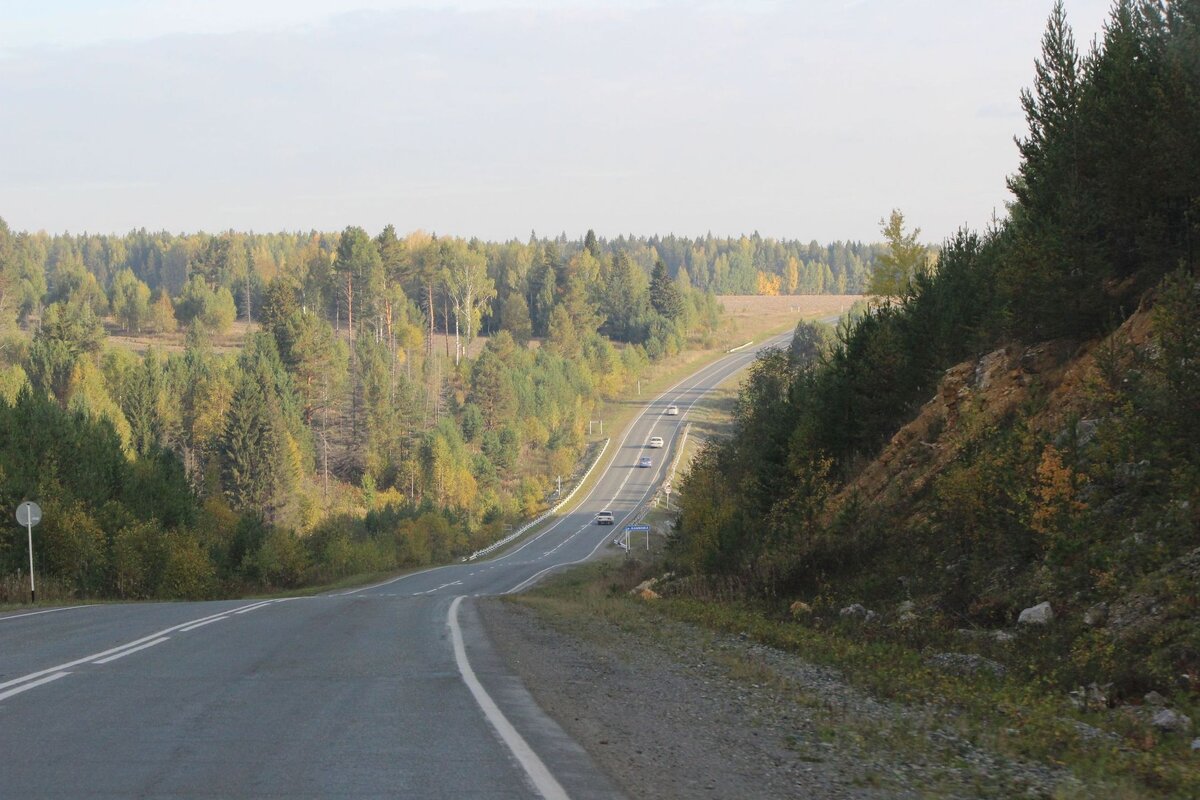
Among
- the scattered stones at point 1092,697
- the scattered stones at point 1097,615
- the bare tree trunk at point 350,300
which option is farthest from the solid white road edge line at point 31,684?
the bare tree trunk at point 350,300

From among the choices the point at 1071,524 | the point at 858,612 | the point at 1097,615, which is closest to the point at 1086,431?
the point at 1071,524

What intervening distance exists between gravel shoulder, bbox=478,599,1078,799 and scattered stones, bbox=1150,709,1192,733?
64.4 inches

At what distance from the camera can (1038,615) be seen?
13.9 metres

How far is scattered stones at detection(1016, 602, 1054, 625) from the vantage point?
1380 centimetres

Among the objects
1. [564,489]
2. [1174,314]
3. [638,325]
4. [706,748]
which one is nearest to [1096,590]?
[1174,314]

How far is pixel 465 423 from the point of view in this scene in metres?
127

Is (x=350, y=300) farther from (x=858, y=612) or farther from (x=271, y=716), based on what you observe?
(x=271, y=716)

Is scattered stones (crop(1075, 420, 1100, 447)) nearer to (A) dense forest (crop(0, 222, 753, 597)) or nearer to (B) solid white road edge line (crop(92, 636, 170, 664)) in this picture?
(B) solid white road edge line (crop(92, 636, 170, 664))

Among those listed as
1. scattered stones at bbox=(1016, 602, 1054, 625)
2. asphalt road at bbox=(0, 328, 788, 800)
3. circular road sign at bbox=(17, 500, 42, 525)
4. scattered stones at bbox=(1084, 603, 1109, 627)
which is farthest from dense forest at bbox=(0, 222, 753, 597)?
scattered stones at bbox=(1084, 603, 1109, 627)

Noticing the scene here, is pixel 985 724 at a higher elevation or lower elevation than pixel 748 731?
lower

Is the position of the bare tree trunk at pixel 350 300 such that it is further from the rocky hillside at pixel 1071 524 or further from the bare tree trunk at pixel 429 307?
the rocky hillside at pixel 1071 524

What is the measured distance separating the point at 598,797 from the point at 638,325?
17900 centimetres

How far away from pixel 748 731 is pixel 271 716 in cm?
Answer: 368

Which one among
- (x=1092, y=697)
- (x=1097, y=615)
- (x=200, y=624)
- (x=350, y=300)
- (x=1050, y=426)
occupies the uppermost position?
(x=350, y=300)
